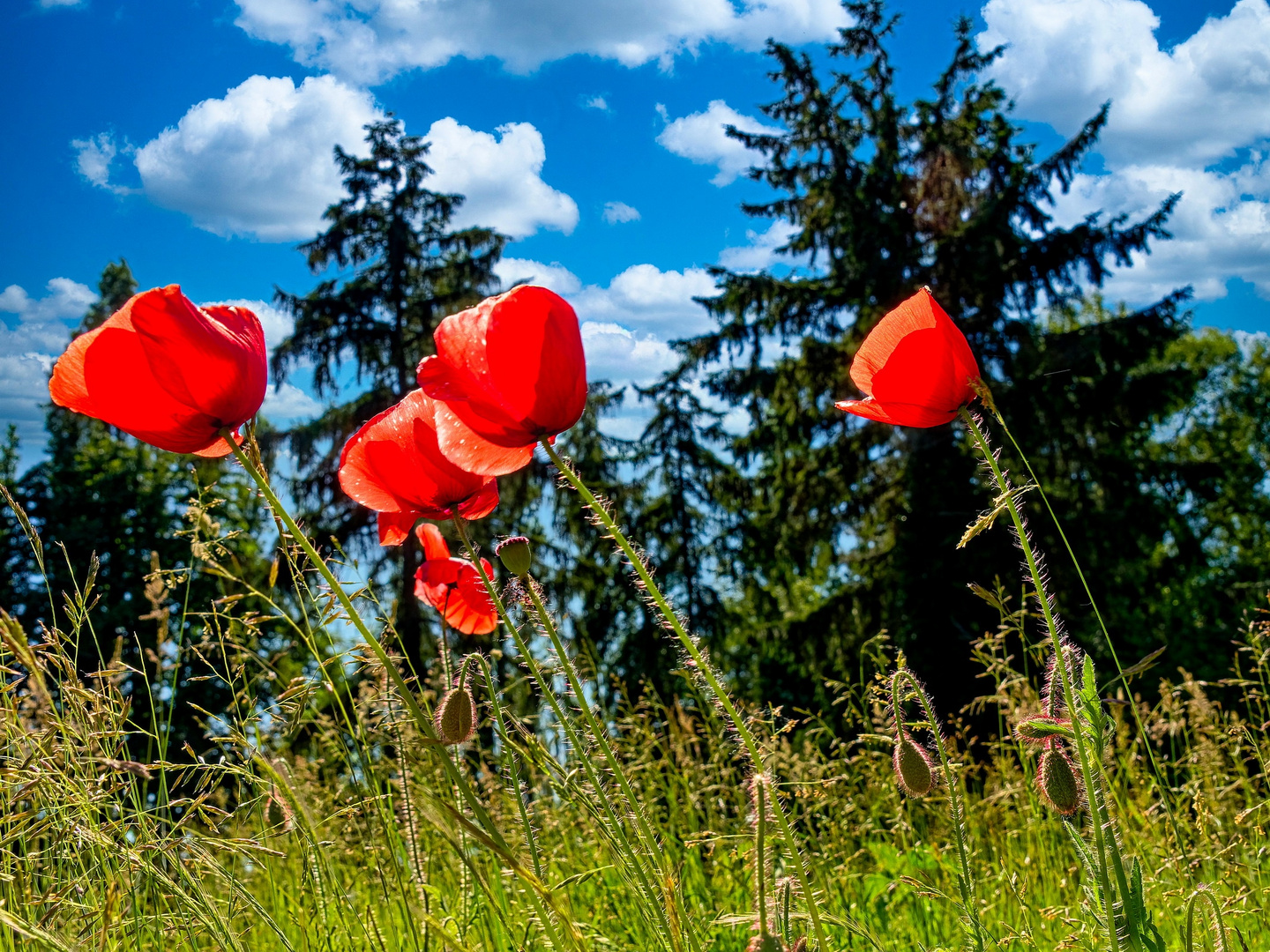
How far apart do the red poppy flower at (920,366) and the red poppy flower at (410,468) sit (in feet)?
1.62

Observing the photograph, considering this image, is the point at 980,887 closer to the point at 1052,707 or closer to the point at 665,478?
the point at 1052,707

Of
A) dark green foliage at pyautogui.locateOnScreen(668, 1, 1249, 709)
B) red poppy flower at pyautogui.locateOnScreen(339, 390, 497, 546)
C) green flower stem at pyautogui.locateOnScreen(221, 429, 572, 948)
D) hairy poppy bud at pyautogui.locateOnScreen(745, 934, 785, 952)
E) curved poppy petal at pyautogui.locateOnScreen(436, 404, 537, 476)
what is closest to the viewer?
hairy poppy bud at pyautogui.locateOnScreen(745, 934, 785, 952)

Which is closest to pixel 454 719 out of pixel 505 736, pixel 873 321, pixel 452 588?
pixel 505 736

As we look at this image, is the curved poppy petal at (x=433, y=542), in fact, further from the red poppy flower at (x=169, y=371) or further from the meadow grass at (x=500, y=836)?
the red poppy flower at (x=169, y=371)

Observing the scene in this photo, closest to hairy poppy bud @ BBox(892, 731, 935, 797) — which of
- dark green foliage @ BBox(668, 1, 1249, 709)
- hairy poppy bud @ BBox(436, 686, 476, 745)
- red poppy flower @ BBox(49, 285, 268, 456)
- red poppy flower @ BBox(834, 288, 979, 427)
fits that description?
red poppy flower @ BBox(834, 288, 979, 427)

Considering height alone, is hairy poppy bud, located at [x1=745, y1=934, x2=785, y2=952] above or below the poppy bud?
below

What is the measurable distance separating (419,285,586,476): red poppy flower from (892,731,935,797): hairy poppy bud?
0.56 metres

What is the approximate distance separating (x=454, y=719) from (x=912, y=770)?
0.54m

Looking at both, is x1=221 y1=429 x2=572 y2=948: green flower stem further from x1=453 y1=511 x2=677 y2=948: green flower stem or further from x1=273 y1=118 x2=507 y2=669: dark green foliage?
x1=273 y1=118 x2=507 y2=669: dark green foliage

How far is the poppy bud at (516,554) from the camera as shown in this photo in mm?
1071

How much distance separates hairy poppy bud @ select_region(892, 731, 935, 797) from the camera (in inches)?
43.6

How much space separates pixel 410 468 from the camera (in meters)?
1.21

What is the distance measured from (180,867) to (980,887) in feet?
5.53

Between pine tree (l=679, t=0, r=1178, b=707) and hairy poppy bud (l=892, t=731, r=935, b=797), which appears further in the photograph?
pine tree (l=679, t=0, r=1178, b=707)
